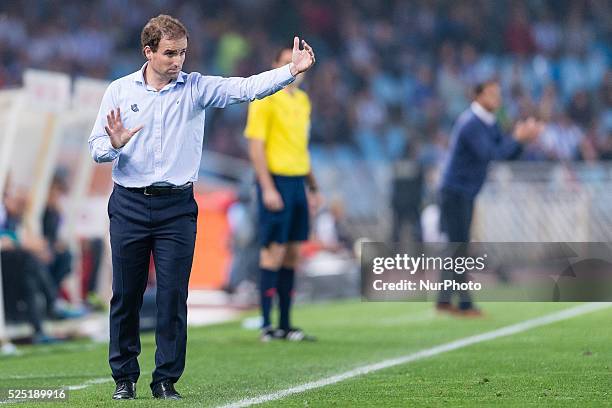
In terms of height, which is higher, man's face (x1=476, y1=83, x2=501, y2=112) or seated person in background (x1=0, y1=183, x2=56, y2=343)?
man's face (x1=476, y1=83, x2=501, y2=112)

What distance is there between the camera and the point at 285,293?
35.9 feet

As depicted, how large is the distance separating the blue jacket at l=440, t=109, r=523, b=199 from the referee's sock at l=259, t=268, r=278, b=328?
3338 mm

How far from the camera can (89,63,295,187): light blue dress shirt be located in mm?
6832

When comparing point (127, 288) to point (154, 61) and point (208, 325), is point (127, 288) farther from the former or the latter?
point (208, 325)

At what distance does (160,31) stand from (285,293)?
4.58 meters

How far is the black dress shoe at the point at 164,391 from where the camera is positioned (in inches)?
268

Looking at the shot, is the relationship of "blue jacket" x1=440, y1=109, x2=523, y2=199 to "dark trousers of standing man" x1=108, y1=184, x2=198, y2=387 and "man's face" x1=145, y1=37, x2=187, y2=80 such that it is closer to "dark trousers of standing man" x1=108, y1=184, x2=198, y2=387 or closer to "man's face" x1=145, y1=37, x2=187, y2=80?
"dark trousers of standing man" x1=108, y1=184, x2=198, y2=387

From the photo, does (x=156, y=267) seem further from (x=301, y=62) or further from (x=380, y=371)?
(x=380, y=371)

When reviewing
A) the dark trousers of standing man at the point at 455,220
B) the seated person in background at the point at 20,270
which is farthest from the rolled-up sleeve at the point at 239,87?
the dark trousers of standing man at the point at 455,220

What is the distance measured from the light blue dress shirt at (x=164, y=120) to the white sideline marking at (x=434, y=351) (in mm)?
1202

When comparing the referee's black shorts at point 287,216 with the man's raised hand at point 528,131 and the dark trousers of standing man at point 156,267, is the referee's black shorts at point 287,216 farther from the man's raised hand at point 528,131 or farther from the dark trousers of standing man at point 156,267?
the dark trousers of standing man at point 156,267

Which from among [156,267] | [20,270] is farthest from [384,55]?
[156,267]

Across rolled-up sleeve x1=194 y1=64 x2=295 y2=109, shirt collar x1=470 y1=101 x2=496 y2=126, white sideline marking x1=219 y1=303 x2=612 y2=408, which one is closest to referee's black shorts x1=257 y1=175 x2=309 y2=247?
white sideline marking x1=219 y1=303 x2=612 y2=408

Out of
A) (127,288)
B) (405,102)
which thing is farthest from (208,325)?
(405,102)
